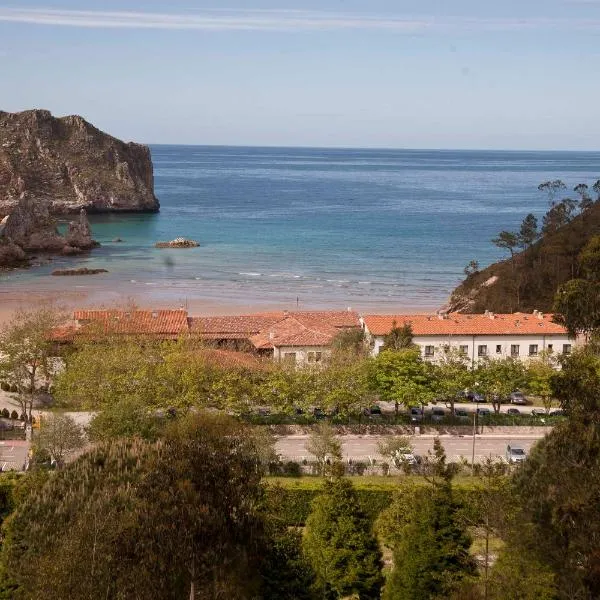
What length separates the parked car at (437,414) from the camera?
1478 inches

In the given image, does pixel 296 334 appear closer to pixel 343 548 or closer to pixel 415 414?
pixel 415 414

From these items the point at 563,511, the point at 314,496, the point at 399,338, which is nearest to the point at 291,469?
the point at 314,496

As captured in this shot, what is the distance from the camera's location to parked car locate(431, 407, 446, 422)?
123 feet

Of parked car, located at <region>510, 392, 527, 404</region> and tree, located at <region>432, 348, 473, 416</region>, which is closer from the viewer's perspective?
tree, located at <region>432, 348, 473, 416</region>

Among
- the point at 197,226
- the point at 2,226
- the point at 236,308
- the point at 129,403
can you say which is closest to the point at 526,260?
the point at 236,308

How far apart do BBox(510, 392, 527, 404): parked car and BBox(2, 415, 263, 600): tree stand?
25298 millimetres

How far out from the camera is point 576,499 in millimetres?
16641

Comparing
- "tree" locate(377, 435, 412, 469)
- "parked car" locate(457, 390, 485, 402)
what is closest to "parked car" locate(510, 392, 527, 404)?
"parked car" locate(457, 390, 485, 402)

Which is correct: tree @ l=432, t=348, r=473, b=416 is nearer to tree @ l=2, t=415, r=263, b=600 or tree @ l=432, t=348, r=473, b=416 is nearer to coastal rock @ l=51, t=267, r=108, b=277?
tree @ l=2, t=415, r=263, b=600

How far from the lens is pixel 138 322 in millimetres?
47125

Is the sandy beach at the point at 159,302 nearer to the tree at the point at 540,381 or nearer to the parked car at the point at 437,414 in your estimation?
the tree at the point at 540,381

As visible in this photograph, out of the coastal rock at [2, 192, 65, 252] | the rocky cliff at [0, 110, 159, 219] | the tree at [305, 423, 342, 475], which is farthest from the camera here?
the rocky cliff at [0, 110, 159, 219]

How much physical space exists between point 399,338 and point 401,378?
6.46 metres

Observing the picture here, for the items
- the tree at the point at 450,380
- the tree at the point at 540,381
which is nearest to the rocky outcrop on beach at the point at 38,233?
the tree at the point at 450,380
